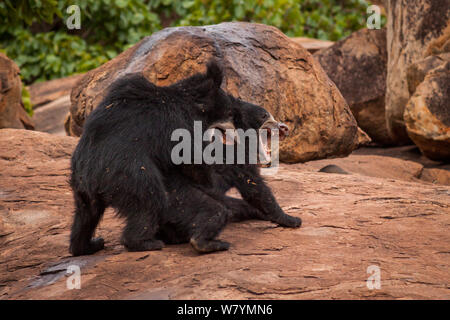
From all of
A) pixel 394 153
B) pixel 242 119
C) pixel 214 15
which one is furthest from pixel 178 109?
pixel 214 15

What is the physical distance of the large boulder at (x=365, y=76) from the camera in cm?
980

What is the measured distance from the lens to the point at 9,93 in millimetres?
8367

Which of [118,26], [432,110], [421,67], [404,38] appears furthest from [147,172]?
[118,26]

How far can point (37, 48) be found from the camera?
543 inches

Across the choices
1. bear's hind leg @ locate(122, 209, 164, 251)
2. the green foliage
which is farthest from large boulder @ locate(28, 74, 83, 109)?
bear's hind leg @ locate(122, 209, 164, 251)

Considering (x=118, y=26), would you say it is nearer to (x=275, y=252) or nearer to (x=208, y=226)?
(x=208, y=226)

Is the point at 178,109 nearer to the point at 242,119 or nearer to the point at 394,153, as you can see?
the point at 242,119

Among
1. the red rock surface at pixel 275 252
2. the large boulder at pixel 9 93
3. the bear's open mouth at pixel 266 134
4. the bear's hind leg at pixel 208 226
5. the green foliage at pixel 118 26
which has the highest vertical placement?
the green foliage at pixel 118 26

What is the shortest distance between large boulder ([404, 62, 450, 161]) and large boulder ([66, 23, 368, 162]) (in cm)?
110

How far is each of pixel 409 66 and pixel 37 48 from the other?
9.79 metres

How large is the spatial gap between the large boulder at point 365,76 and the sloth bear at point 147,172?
268 inches

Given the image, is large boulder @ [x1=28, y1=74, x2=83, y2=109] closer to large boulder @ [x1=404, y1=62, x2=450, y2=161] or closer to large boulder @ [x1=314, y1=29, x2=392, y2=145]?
large boulder @ [x1=314, y1=29, x2=392, y2=145]

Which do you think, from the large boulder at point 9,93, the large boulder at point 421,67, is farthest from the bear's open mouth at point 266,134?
the large boulder at point 9,93

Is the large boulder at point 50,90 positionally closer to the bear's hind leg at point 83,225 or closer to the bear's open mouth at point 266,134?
the bear's open mouth at point 266,134
